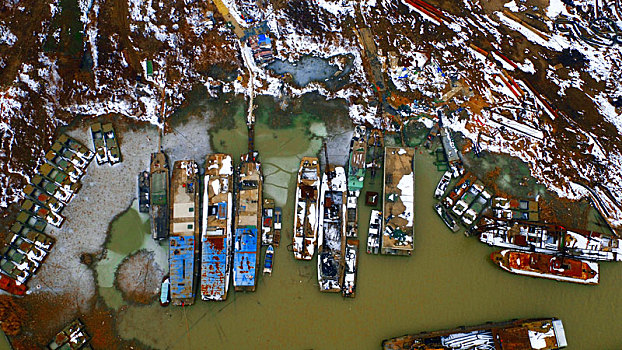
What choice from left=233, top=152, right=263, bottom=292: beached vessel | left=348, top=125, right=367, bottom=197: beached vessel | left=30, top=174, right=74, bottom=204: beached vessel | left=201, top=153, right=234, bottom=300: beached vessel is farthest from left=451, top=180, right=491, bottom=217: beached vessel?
left=30, top=174, right=74, bottom=204: beached vessel

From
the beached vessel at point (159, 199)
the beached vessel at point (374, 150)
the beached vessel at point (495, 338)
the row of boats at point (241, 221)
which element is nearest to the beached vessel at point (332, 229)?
the row of boats at point (241, 221)

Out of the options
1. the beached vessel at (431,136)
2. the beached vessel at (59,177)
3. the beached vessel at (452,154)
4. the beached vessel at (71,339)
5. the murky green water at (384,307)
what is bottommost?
the beached vessel at (71,339)

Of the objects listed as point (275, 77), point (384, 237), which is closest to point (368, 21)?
point (275, 77)

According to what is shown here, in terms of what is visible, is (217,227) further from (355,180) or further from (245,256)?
(355,180)

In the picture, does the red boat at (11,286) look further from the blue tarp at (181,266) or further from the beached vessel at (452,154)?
the beached vessel at (452,154)

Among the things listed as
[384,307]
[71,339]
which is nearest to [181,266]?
[71,339]

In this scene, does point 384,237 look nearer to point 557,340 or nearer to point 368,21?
point 557,340
